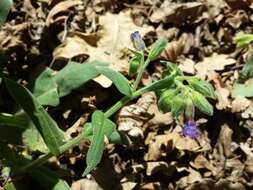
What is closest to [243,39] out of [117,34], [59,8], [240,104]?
[240,104]

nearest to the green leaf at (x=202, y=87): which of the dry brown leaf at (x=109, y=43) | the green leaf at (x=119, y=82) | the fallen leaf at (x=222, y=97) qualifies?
the green leaf at (x=119, y=82)

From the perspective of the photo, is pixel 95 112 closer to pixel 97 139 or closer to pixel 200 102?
pixel 97 139

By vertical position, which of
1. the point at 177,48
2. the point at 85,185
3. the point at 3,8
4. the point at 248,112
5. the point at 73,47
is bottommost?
the point at 85,185

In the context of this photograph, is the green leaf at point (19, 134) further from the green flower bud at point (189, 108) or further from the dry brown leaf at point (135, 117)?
the green flower bud at point (189, 108)

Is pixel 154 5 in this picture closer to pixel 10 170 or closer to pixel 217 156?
pixel 217 156

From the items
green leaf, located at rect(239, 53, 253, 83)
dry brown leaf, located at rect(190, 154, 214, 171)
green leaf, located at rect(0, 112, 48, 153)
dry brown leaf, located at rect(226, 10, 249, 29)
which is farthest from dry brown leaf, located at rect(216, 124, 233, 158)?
green leaf, located at rect(0, 112, 48, 153)

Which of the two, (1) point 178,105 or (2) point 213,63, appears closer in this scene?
(1) point 178,105
